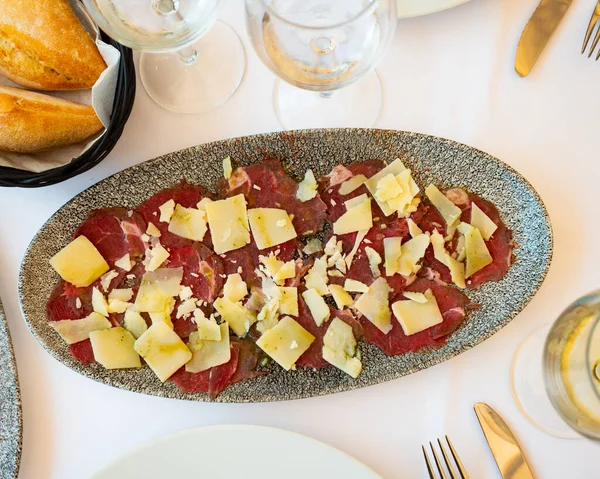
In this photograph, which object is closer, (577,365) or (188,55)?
A: (577,365)

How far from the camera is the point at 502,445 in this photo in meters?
0.94

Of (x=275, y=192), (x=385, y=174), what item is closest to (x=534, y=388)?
(x=385, y=174)

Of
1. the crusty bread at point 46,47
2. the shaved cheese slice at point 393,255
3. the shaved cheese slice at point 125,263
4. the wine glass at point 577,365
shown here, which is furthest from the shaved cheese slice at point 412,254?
the crusty bread at point 46,47

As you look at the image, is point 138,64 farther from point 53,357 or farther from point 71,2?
point 53,357

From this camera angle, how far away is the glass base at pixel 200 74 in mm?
1002

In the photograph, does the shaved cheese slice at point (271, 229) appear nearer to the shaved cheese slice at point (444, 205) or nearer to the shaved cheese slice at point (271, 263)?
the shaved cheese slice at point (271, 263)

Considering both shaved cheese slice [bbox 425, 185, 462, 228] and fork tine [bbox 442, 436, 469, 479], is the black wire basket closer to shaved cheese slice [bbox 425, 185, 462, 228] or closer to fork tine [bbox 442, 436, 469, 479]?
shaved cheese slice [bbox 425, 185, 462, 228]

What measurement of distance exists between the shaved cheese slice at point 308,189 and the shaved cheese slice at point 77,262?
0.34 m

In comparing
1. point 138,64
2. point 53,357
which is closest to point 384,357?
point 53,357

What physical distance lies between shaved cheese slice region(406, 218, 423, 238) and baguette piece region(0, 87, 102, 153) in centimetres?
50

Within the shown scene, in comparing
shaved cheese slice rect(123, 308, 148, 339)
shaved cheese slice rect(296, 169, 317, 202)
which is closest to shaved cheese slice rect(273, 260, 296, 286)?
shaved cheese slice rect(296, 169, 317, 202)

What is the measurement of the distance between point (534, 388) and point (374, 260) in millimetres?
331

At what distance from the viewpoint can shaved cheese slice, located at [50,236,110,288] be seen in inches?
37.4

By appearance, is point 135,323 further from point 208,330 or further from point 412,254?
point 412,254
